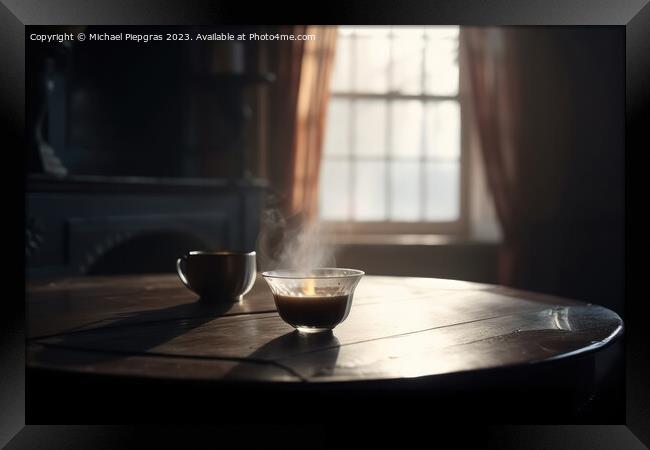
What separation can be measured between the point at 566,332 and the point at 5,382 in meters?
0.73

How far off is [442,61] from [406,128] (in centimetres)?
43

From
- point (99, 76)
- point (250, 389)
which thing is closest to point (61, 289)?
point (250, 389)

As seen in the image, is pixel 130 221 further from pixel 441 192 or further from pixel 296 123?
pixel 441 192

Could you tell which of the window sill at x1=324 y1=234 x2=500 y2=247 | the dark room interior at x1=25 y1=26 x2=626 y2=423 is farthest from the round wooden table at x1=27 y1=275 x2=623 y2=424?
the window sill at x1=324 y1=234 x2=500 y2=247

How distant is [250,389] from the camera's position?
1.74ft

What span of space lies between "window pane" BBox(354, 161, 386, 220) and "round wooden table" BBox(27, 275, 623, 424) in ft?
7.61

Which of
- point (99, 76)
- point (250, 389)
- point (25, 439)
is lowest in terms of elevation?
point (25, 439)

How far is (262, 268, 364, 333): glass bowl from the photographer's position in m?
0.71

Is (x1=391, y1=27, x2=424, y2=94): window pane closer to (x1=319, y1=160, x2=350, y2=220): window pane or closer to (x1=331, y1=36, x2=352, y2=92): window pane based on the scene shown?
(x1=331, y1=36, x2=352, y2=92): window pane

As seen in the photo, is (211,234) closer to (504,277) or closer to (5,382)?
(504,277)

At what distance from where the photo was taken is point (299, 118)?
3174mm

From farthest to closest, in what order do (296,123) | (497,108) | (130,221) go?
(497,108)
(296,123)
(130,221)

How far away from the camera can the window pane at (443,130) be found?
3449 mm

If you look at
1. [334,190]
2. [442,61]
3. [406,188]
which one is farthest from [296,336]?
[442,61]
